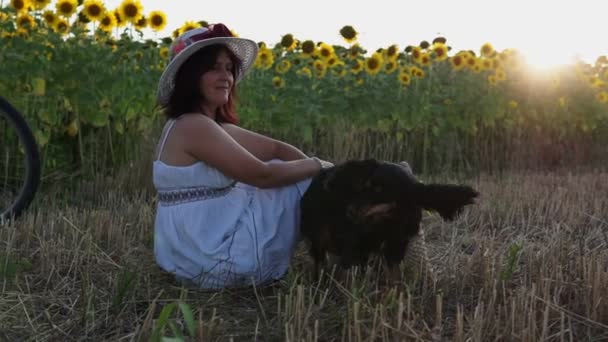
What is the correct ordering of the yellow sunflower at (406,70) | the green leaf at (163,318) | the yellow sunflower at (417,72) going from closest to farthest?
1. the green leaf at (163,318)
2. the yellow sunflower at (406,70)
3. the yellow sunflower at (417,72)

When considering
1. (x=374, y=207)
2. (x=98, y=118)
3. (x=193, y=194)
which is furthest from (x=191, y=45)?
(x=98, y=118)

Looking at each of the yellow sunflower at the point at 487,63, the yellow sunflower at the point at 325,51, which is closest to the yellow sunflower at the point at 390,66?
the yellow sunflower at the point at 325,51

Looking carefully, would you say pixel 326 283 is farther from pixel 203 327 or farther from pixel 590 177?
pixel 590 177

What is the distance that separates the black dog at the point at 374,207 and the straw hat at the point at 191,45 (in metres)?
0.76

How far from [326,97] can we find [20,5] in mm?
2792

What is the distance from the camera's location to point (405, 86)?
7852mm

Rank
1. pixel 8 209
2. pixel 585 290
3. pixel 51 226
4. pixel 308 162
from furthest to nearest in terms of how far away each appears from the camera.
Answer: pixel 8 209, pixel 51 226, pixel 308 162, pixel 585 290

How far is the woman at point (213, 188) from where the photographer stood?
298 centimetres

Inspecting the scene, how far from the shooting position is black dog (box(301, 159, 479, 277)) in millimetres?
2568

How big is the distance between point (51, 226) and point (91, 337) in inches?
58.2

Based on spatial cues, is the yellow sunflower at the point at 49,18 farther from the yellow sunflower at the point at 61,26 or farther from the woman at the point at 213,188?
the woman at the point at 213,188

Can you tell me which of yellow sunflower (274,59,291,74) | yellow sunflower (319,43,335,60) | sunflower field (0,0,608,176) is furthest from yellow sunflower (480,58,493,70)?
yellow sunflower (274,59,291,74)

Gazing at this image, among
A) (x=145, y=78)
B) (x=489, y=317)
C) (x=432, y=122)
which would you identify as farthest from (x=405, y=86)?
(x=489, y=317)

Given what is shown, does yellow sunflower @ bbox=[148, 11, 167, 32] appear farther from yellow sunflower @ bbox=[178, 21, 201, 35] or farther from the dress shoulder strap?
the dress shoulder strap
